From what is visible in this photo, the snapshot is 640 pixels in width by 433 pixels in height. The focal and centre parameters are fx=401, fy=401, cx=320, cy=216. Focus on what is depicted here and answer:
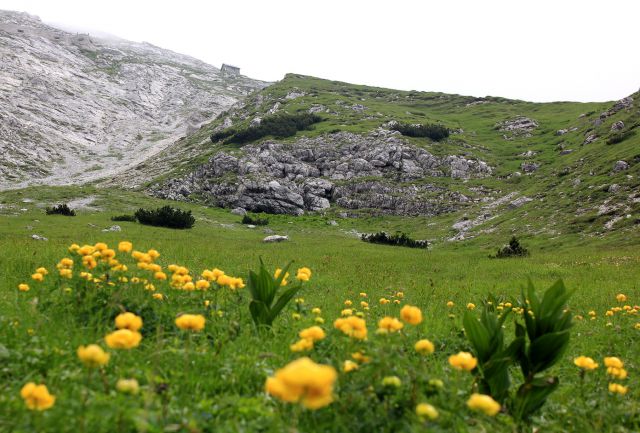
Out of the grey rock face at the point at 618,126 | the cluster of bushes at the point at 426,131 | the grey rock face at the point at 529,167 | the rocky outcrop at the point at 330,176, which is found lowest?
the rocky outcrop at the point at 330,176

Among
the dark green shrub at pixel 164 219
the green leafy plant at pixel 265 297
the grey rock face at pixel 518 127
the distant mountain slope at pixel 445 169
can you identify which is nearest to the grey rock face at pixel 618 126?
the distant mountain slope at pixel 445 169

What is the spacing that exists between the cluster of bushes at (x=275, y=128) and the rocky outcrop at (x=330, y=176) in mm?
4542

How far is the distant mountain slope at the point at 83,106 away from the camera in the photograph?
71938mm

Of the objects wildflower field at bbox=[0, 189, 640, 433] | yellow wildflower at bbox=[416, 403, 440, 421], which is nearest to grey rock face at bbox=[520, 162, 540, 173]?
wildflower field at bbox=[0, 189, 640, 433]

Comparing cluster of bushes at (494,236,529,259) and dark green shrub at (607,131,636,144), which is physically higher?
dark green shrub at (607,131,636,144)

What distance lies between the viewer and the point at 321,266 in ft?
54.5

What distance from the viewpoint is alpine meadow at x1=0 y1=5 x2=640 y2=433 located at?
9.68 ft

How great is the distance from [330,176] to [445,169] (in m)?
15.0

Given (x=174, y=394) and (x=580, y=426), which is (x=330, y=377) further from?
(x=580, y=426)

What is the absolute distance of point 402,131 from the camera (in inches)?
2405

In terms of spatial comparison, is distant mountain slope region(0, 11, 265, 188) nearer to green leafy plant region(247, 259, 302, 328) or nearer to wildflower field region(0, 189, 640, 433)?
wildflower field region(0, 189, 640, 433)

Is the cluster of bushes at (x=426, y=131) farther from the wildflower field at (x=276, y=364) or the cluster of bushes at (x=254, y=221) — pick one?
the wildflower field at (x=276, y=364)

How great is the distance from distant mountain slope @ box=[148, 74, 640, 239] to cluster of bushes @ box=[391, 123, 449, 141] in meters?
1.07

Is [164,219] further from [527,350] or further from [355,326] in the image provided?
[355,326]
